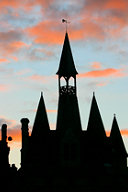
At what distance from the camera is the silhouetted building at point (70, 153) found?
208 feet

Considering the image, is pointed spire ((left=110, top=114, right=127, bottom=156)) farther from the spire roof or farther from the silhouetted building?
the spire roof

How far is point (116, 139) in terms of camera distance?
67625mm

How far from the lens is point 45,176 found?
209ft

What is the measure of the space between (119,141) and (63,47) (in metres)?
13.9

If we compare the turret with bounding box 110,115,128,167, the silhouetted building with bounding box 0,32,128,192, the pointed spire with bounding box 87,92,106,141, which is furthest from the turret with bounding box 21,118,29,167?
the turret with bounding box 110,115,128,167

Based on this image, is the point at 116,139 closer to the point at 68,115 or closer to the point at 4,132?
the point at 68,115

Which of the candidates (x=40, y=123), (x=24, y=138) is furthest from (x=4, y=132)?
(x=24, y=138)

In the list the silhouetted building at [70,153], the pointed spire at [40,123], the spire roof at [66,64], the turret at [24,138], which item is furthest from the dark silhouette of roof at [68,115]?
the turret at [24,138]

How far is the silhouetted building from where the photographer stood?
63531 mm

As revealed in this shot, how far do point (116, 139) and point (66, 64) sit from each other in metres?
11.3

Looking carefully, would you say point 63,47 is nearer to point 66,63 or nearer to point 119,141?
point 66,63

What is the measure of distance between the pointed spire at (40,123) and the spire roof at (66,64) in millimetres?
5416

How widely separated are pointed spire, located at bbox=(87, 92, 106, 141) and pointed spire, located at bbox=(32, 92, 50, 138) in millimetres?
5249

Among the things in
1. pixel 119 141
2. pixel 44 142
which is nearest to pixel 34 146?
pixel 44 142
